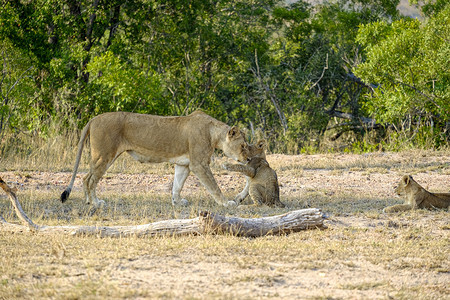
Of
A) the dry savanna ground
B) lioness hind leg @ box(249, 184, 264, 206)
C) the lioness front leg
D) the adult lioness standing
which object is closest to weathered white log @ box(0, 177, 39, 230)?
the dry savanna ground

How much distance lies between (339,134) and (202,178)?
476 inches

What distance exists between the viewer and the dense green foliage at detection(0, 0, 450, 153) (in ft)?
50.0

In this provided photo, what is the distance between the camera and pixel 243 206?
902cm

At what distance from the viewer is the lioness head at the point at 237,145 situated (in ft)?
31.2

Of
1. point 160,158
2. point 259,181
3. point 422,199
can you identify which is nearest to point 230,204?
point 259,181

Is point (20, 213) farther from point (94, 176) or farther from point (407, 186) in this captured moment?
point (407, 186)

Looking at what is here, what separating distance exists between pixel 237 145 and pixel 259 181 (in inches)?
27.7

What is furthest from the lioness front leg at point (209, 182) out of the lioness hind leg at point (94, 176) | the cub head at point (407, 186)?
the cub head at point (407, 186)

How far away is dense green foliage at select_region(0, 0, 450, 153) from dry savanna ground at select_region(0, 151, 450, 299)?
218 inches

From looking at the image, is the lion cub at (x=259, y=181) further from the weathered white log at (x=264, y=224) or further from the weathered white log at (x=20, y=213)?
the weathered white log at (x=20, y=213)

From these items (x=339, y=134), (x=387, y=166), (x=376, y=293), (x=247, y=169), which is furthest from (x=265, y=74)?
(x=376, y=293)

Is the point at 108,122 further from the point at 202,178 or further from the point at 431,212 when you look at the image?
the point at 431,212

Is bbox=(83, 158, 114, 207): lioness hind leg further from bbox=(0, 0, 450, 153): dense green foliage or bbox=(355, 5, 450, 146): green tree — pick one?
bbox=(355, 5, 450, 146): green tree

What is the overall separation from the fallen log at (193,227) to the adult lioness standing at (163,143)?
201 centimetres
